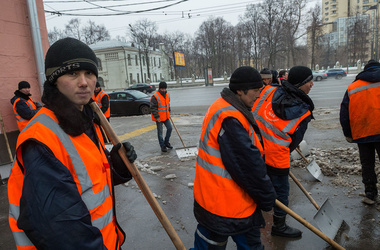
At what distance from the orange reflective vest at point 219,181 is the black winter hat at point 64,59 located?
1024 mm

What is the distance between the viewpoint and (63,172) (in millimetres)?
980

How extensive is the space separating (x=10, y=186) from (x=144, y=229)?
2449 mm

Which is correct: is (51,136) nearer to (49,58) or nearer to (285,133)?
(49,58)

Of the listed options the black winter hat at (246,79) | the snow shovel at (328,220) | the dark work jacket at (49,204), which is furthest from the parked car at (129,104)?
the dark work jacket at (49,204)

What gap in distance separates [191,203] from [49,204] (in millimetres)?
3109

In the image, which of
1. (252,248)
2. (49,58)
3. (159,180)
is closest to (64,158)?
(49,58)

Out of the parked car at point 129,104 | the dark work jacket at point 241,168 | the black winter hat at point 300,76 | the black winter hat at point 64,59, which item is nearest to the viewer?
the black winter hat at point 64,59

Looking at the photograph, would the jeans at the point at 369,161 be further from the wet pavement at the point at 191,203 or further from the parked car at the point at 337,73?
the parked car at the point at 337,73

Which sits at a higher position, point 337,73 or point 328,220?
point 337,73

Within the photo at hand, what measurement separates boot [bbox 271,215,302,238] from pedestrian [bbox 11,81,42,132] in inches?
183

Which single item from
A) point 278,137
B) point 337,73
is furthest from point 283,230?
point 337,73

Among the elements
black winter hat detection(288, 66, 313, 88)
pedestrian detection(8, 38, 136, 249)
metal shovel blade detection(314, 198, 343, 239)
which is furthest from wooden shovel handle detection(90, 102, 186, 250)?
black winter hat detection(288, 66, 313, 88)

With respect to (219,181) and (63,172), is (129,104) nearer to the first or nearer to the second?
(219,181)

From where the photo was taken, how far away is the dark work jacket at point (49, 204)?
915 millimetres
